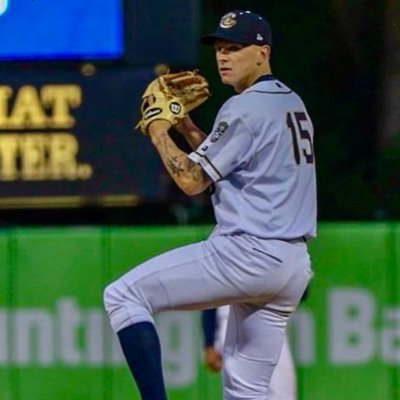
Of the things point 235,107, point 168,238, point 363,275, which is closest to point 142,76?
point 168,238

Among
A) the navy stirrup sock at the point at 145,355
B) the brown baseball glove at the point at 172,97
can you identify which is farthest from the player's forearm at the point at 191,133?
the navy stirrup sock at the point at 145,355

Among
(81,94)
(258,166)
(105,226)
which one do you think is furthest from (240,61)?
(105,226)

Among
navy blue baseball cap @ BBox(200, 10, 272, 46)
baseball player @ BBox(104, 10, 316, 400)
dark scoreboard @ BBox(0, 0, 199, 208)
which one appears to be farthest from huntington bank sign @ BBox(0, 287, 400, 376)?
navy blue baseball cap @ BBox(200, 10, 272, 46)

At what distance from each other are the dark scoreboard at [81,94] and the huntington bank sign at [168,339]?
1.73ft

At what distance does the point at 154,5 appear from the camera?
6332 mm

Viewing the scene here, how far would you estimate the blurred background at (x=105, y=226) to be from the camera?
6242mm

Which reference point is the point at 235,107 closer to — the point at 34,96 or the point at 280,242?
the point at 280,242

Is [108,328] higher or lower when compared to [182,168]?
lower

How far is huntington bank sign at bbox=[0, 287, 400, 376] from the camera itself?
6324 mm

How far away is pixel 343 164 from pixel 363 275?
0.55 meters

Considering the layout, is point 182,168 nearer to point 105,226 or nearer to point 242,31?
point 242,31

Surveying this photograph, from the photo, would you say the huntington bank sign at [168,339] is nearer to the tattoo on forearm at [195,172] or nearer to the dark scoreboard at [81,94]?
the dark scoreboard at [81,94]

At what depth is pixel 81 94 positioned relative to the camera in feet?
20.5

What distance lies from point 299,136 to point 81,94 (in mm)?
1811
